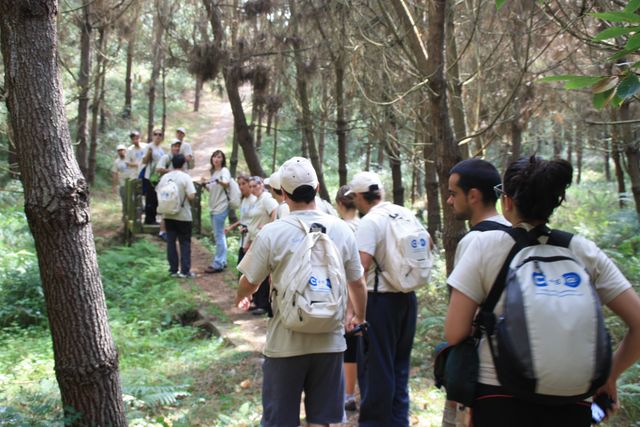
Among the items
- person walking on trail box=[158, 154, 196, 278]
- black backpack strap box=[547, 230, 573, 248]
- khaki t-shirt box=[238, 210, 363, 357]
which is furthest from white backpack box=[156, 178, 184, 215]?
black backpack strap box=[547, 230, 573, 248]

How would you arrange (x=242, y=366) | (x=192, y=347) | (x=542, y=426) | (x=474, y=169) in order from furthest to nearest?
(x=192, y=347) < (x=242, y=366) < (x=474, y=169) < (x=542, y=426)

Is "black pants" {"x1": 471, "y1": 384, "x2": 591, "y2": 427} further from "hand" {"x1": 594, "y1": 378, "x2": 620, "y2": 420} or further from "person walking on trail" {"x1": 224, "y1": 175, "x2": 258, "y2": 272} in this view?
"person walking on trail" {"x1": 224, "y1": 175, "x2": 258, "y2": 272}

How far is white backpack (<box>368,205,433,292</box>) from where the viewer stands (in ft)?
14.5

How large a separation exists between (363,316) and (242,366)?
303 cm

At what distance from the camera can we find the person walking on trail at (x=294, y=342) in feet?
11.8

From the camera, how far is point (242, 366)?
6.85 meters

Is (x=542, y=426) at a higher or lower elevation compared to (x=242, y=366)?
higher

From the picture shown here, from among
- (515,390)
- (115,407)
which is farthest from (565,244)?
(115,407)

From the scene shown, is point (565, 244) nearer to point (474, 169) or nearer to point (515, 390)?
point (515, 390)

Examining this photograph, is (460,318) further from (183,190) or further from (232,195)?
(232,195)

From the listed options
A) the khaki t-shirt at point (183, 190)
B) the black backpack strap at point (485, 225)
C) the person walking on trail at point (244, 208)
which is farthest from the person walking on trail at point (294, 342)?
the khaki t-shirt at point (183, 190)

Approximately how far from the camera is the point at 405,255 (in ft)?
14.5

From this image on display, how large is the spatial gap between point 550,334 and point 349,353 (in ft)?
11.1

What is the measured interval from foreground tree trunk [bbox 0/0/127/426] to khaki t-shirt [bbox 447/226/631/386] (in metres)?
2.11
